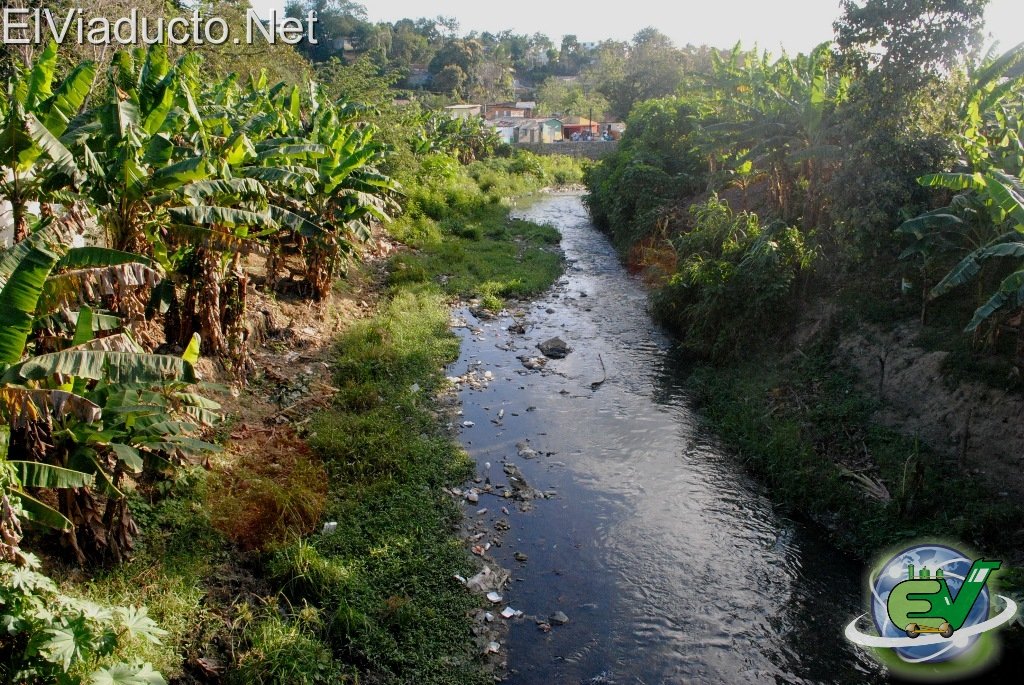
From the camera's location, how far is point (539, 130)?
163 feet

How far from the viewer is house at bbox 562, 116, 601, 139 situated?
54.6 m

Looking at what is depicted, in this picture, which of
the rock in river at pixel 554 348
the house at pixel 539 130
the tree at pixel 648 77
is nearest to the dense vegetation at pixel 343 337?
the rock in river at pixel 554 348

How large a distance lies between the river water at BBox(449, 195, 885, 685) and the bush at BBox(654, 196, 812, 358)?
931 mm

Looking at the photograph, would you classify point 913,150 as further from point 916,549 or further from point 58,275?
point 58,275

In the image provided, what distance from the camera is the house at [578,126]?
5462 cm

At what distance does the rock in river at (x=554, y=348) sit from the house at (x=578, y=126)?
4323 centimetres

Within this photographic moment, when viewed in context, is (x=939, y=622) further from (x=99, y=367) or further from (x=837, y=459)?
(x=99, y=367)

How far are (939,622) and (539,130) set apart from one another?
154ft

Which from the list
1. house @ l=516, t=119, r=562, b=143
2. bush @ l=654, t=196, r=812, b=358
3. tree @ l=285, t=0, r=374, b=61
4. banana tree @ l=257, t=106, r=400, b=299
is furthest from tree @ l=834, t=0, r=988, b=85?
tree @ l=285, t=0, r=374, b=61

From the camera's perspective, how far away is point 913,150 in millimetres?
9609

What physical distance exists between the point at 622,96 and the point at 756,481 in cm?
3562

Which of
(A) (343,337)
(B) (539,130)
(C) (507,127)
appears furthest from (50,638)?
(B) (539,130)

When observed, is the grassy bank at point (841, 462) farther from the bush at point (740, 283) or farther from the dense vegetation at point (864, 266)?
the bush at point (740, 283)

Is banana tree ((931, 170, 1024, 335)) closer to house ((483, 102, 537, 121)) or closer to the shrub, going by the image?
the shrub
